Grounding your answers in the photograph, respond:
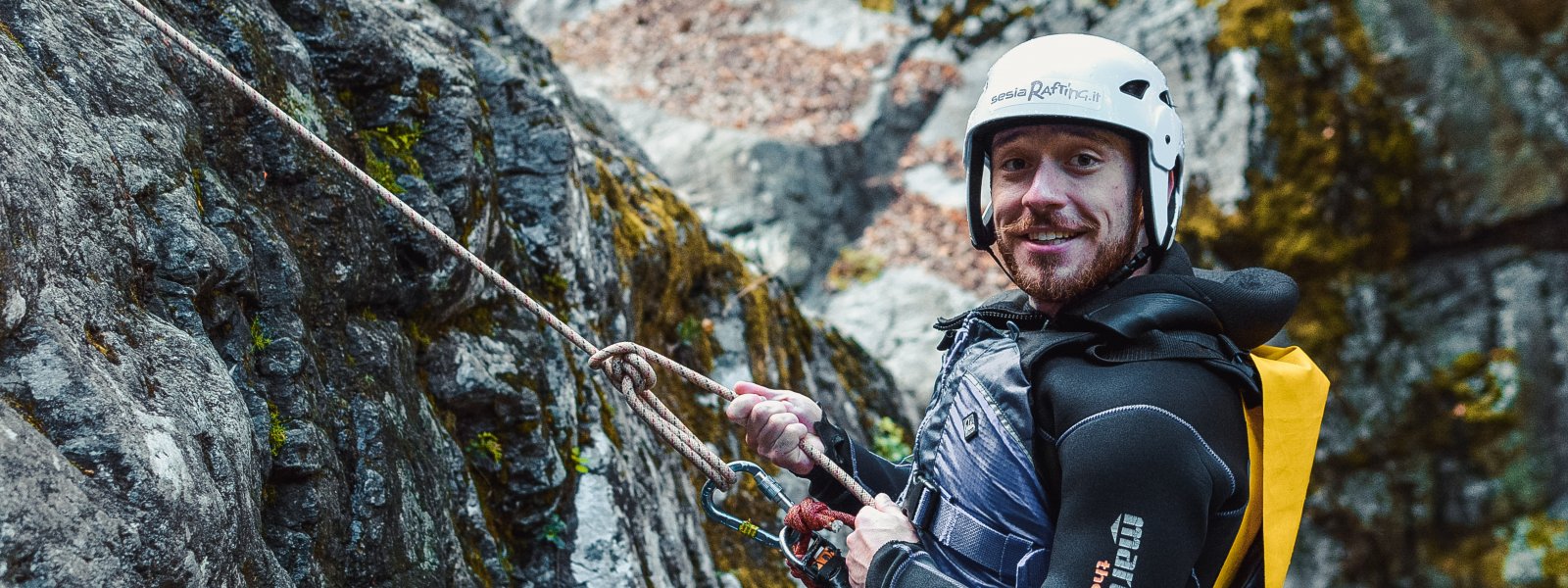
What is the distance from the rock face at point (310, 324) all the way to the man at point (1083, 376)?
3.85 feet

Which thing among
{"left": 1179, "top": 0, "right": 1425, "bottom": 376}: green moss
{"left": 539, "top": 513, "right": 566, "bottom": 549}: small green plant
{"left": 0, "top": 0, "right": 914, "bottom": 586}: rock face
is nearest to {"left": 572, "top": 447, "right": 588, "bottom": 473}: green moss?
{"left": 0, "top": 0, "right": 914, "bottom": 586}: rock face

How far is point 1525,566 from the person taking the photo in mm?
10203

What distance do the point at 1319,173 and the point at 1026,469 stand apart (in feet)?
32.9

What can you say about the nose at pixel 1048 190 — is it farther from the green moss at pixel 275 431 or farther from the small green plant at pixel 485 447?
the small green plant at pixel 485 447

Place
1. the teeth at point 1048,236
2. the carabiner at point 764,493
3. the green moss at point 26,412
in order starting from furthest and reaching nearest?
the carabiner at point 764,493
the teeth at point 1048,236
the green moss at point 26,412

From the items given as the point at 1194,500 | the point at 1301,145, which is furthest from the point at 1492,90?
the point at 1194,500

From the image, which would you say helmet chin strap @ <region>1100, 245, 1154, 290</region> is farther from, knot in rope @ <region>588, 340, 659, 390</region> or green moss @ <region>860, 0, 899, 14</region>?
green moss @ <region>860, 0, 899, 14</region>

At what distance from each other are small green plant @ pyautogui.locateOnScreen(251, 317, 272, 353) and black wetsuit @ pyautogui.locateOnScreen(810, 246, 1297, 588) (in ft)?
5.32

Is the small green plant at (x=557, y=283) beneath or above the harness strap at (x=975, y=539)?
above

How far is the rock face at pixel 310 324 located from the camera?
Result: 186cm

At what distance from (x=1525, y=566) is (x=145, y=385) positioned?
11964 mm

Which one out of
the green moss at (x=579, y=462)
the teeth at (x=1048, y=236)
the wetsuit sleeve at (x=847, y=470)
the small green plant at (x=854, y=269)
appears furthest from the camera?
the small green plant at (x=854, y=269)

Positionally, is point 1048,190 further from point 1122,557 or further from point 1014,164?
point 1122,557

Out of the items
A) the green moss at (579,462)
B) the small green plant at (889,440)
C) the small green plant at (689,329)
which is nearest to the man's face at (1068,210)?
the green moss at (579,462)
